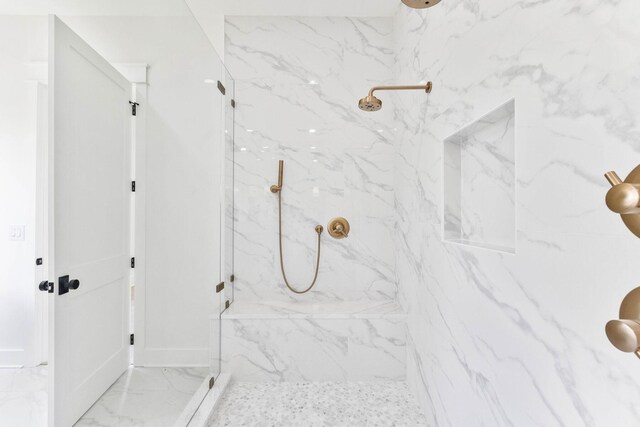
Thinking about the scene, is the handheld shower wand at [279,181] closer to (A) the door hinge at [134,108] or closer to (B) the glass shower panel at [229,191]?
(B) the glass shower panel at [229,191]

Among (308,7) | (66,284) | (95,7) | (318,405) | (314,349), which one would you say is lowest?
(318,405)

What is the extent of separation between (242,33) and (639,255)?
109 inches

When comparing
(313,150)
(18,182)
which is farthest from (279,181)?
(18,182)

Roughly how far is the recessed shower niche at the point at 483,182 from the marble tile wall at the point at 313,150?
103cm

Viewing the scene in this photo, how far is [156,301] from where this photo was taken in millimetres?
1462

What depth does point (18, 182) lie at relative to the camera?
777mm

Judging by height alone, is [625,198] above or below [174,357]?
above

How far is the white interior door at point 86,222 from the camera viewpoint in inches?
36.9

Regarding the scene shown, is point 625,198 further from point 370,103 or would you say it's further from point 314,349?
point 314,349

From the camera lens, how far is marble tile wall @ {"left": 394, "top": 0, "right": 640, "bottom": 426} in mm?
Answer: 647

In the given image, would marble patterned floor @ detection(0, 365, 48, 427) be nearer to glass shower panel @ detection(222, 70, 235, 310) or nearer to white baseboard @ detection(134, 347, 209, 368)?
white baseboard @ detection(134, 347, 209, 368)

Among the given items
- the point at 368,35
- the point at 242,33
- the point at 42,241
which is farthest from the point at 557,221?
the point at 242,33

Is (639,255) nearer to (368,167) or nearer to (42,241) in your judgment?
(42,241)

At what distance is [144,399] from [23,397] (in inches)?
24.4
